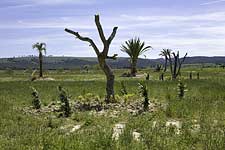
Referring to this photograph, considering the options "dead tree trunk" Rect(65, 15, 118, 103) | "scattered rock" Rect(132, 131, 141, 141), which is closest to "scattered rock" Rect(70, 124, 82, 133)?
"scattered rock" Rect(132, 131, 141, 141)

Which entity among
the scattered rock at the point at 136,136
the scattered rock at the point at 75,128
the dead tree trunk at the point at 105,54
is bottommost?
the scattered rock at the point at 75,128

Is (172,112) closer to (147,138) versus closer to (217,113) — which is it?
(217,113)

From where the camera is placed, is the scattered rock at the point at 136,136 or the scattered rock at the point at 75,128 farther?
the scattered rock at the point at 75,128

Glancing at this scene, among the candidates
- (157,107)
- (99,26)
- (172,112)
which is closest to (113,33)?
(99,26)

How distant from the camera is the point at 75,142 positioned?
29.4 ft

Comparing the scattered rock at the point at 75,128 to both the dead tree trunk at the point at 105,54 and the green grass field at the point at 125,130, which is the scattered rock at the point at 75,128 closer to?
the green grass field at the point at 125,130

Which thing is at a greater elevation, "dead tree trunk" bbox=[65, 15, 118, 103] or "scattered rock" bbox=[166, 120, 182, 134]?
"dead tree trunk" bbox=[65, 15, 118, 103]

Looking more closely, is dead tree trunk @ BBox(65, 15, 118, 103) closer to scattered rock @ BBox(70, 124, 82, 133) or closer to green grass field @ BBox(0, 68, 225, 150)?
green grass field @ BBox(0, 68, 225, 150)

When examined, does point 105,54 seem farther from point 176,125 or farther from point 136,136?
point 136,136

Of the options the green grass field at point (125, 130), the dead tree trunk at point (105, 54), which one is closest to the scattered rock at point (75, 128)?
the green grass field at point (125, 130)

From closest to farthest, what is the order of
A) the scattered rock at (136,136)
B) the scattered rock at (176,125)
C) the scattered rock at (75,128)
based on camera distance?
the scattered rock at (136,136) < the scattered rock at (176,125) < the scattered rock at (75,128)

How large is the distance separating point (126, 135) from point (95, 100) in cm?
1102

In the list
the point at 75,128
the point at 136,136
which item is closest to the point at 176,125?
the point at 136,136

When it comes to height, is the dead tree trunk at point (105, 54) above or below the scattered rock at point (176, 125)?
above
